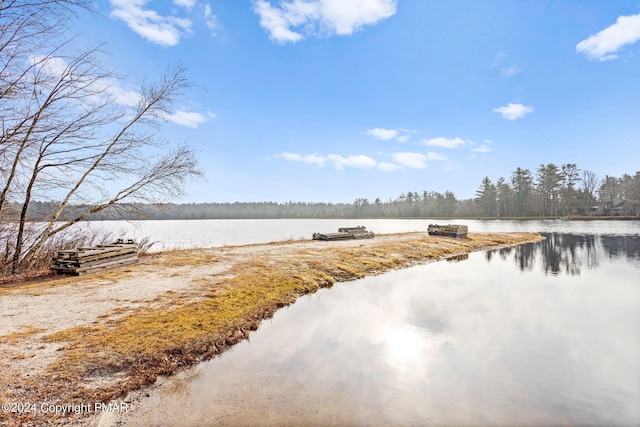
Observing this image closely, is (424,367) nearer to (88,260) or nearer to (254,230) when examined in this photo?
(88,260)

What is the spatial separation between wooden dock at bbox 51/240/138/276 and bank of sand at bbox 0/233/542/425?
602 millimetres

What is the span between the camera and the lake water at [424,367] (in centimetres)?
393

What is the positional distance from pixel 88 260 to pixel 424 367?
12.7m

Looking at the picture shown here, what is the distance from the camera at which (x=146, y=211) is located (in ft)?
45.2

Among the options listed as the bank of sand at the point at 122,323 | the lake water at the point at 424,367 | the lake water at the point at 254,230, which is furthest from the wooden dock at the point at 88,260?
the lake water at the point at 424,367

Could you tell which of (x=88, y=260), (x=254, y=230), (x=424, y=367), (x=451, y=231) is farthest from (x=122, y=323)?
(x=254, y=230)

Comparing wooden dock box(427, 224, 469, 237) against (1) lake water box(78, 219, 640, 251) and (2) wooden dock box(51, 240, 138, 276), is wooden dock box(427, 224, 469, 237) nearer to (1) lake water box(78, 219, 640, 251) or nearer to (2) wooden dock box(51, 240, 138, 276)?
(1) lake water box(78, 219, 640, 251)

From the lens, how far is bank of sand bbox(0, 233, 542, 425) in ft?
13.4

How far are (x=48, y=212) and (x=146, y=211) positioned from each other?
3.48 meters

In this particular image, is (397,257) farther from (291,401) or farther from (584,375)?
(291,401)

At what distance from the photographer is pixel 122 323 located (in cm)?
627

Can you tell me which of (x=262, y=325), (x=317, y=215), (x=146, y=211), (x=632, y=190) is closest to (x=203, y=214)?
(x=317, y=215)

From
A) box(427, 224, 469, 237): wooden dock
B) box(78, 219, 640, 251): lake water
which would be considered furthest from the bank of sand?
box(427, 224, 469, 237): wooden dock

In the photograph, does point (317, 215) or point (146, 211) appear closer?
point (146, 211)
